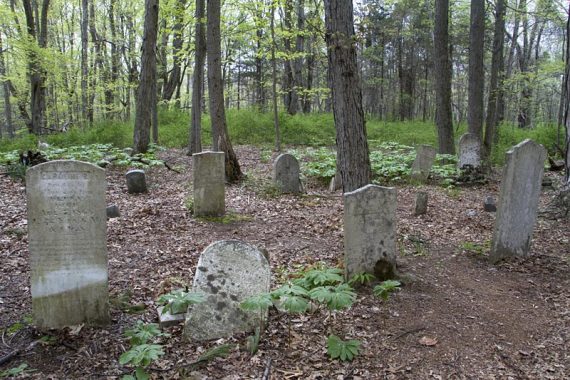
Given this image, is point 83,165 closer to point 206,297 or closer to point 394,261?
point 206,297

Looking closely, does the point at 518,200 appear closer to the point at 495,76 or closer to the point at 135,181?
the point at 135,181

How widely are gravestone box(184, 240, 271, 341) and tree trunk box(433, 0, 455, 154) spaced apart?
31.8 feet

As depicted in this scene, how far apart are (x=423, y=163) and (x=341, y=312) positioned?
7.58m

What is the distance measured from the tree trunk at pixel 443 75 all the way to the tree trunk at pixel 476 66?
60 centimetres

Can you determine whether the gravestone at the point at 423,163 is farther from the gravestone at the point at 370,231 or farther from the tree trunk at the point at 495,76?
the gravestone at the point at 370,231

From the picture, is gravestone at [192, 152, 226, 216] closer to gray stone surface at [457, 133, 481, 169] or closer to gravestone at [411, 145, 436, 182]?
gravestone at [411, 145, 436, 182]

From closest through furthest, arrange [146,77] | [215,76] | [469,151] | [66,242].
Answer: [66,242], [215,76], [469,151], [146,77]

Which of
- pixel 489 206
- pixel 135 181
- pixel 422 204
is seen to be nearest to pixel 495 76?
pixel 489 206

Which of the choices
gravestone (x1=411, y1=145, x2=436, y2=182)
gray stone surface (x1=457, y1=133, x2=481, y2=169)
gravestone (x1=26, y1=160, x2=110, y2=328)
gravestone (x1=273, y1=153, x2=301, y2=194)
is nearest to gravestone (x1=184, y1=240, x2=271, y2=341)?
gravestone (x1=26, y1=160, x2=110, y2=328)

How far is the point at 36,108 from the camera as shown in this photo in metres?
17.7

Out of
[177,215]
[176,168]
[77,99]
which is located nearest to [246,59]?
[77,99]

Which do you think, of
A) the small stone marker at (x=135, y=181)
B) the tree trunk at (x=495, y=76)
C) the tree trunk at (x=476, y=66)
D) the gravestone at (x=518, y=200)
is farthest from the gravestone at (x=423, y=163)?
the small stone marker at (x=135, y=181)

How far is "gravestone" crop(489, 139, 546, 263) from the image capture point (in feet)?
16.2

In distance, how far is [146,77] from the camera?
478 inches
